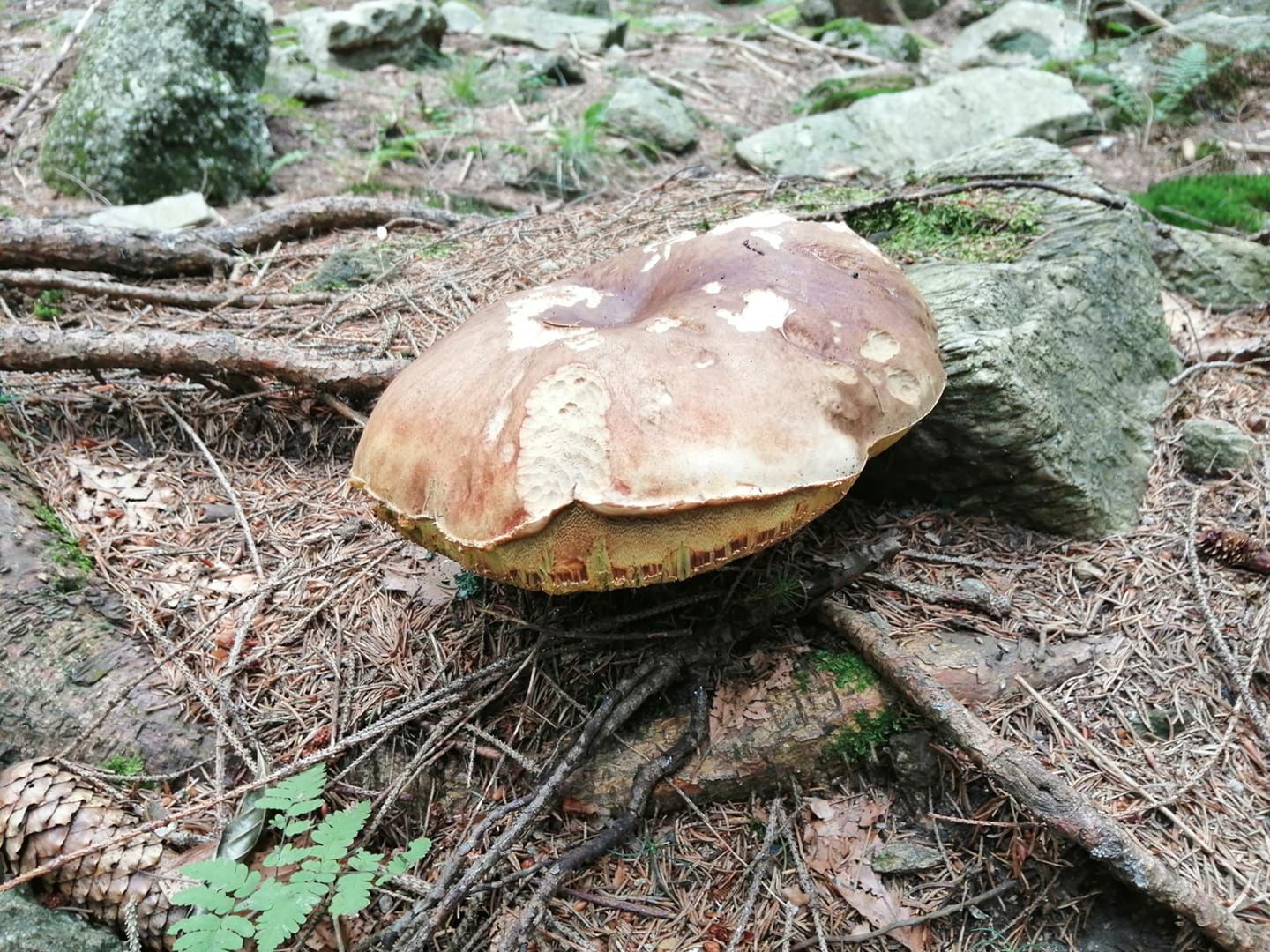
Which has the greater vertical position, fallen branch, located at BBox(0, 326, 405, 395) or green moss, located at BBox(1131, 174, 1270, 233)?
fallen branch, located at BBox(0, 326, 405, 395)

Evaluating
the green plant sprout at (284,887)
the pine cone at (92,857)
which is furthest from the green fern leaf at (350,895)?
the pine cone at (92,857)

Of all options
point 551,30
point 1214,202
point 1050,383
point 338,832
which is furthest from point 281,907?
point 551,30

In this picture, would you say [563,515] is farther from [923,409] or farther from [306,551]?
[306,551]

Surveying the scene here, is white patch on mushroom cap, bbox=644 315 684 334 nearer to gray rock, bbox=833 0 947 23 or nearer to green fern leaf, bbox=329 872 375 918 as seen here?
green fern leaf, bbox=329 872 375 918

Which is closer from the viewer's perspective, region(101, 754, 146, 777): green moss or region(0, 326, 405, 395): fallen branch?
region(101, 754, 146, 777): green moss

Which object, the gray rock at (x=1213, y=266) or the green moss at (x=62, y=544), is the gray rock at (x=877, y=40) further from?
the green moss at (x=62, y=544)

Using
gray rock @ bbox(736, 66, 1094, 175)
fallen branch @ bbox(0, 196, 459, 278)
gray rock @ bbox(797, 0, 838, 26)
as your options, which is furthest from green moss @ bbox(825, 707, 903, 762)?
gray rock @ bbox(797, 0, 838, 26)

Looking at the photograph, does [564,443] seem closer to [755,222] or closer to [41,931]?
[755,222]
